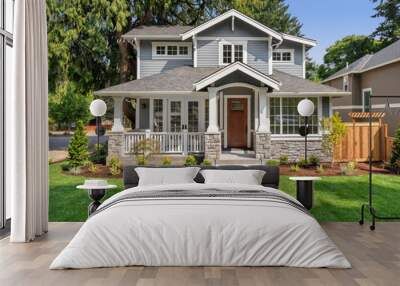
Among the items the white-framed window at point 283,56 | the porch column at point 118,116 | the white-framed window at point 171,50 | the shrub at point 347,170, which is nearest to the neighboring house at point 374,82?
the white-framed window at point 283,56

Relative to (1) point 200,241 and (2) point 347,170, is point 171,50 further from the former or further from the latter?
(1) point 200,241

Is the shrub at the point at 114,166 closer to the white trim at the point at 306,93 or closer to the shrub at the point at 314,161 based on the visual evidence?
the white trim at the point at 306,93

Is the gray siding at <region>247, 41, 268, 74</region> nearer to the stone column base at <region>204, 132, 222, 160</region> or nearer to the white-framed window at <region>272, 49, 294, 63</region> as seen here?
the white-framed window at <region>272, 49, 294, 63</region>

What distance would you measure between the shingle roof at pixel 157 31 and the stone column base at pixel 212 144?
131 inches

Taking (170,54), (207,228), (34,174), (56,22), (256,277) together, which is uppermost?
(56,22)

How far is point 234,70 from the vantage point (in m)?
10.7

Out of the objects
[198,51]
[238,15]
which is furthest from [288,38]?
[198,51]

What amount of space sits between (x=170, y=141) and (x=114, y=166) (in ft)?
6.33

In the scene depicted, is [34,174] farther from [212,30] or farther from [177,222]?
[212,30]

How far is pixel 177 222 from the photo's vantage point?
3756mm

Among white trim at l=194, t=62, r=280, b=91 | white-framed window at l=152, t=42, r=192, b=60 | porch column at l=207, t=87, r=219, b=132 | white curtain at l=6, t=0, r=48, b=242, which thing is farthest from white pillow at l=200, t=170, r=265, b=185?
white-framed window at l=152, t=42, r=192, b=60

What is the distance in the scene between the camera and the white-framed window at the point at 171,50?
12781 mm

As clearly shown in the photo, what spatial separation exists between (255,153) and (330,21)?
24.6 ft

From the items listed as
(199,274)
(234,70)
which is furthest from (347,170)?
(199,274)
